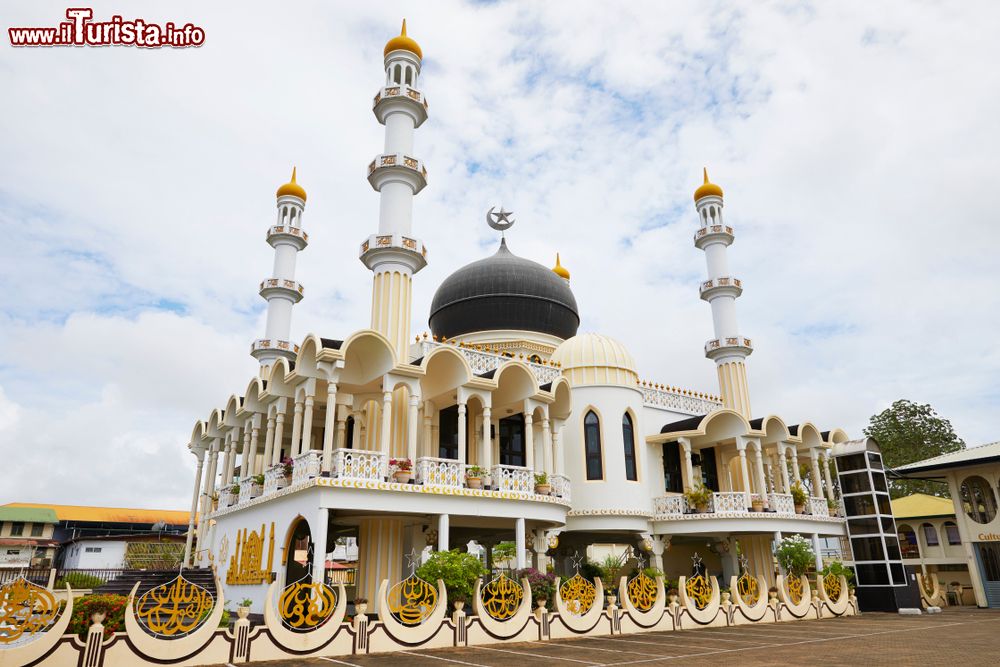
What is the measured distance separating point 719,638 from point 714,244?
2125 centimetres

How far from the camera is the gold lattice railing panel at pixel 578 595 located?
15.6m

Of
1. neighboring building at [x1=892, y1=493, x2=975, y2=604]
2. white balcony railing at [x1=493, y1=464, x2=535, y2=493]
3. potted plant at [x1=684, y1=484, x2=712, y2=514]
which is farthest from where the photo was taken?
neighboring building at [x1=892, y1=493, x2=975, y2=604]

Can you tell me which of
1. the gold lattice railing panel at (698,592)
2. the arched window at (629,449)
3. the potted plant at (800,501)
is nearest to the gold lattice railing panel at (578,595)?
the gold lattice railing panel at (698,592)

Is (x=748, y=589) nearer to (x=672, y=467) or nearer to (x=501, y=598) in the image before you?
(x=672, y=467)

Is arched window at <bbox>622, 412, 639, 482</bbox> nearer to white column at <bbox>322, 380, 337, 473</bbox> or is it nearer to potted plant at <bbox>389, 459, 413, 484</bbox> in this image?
potted plant at <bbox>389, 459, 413, 484</bbox>

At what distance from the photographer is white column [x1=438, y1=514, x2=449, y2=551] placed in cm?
1705

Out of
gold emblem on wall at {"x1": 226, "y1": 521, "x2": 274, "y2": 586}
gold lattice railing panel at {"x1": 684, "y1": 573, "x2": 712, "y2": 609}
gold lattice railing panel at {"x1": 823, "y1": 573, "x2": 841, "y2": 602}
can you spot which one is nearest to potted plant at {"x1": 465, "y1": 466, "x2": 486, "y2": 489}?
gold emblem on wall at {"x1": 226, "y1": 521, "x2": 274, "y2": 586}

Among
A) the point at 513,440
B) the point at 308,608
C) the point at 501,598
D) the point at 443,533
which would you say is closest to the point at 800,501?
the point at 513,440

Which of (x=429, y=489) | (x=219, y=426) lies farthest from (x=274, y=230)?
(x=429, y=489)

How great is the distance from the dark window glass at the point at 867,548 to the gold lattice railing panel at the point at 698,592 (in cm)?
834

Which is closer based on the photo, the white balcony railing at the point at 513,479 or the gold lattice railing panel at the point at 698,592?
the gold lattice railing panel at the point at 698,592

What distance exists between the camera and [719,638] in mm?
14898

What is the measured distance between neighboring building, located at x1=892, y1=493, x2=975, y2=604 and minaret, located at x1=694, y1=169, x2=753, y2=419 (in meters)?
9.09

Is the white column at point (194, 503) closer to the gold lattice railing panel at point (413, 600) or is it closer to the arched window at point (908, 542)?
the gold lattice railing panel at point (413, 600)
